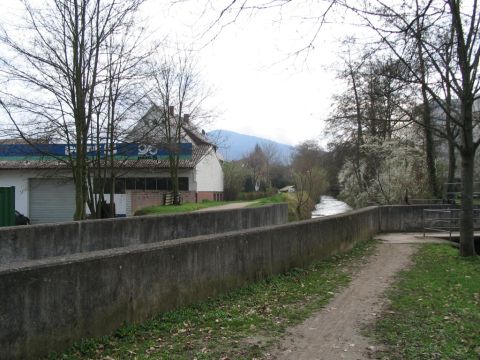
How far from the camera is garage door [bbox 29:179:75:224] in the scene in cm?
4081

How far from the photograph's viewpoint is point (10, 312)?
4.70 meters

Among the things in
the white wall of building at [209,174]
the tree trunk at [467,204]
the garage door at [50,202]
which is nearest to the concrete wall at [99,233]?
the tree trunk at [467,204]

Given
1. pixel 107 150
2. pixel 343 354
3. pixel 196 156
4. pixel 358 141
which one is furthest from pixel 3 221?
pixel 196 156

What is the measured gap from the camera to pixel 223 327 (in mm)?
6312

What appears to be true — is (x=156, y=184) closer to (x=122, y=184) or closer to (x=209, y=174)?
(x=122, y=184)

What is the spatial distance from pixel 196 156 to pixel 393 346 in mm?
45048

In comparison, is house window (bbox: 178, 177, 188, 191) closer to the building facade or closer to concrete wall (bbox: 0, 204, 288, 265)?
the building facade

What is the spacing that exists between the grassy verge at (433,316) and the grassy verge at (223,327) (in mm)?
1154

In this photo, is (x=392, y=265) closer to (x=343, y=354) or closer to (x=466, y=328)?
(x=466, y=328)

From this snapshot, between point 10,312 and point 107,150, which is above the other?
point 107,150

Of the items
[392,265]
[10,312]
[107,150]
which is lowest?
[392,265]

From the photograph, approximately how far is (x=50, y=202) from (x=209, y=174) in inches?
751

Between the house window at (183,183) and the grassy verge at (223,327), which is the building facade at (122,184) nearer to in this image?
the house window at (183,183)

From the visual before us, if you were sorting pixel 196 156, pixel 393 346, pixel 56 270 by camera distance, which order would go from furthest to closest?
pixel 196 156, pixel 393 346, pixel 56 270
